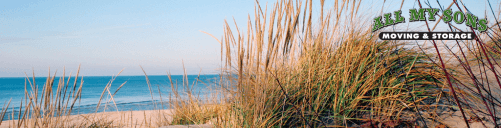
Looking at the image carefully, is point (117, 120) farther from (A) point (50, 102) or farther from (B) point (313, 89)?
(B) point (313, 89)

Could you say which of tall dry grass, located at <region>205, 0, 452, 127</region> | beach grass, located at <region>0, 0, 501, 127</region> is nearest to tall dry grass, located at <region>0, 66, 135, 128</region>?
beach grass, located at <region>0, 0, 501, 127</region>

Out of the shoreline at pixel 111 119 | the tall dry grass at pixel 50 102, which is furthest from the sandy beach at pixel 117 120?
the tall dry grass at pixel 50 102

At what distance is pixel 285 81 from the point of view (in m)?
1.95

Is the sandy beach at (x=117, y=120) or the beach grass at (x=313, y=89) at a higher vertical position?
the beach grass at (x=313, y=89)

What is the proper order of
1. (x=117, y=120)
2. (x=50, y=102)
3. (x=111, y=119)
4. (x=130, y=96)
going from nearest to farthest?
(x=50, y=102), (x=117, y=120), (x=111, y=119), (x=130, y=96)

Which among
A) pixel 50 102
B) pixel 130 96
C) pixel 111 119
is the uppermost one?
pixel 50 102

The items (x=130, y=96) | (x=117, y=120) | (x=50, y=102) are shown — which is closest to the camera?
(x=50, y=102)

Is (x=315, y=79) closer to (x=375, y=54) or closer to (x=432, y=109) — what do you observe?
(x=375, y=54)

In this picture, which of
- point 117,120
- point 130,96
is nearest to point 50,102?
point 117,120

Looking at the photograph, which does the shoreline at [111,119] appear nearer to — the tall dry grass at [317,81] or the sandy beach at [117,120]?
the sandy beach at [117,120]

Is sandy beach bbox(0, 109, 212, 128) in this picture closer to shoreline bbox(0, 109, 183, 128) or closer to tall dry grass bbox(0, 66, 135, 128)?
shoreline bbox(0, 109, 183, 128)

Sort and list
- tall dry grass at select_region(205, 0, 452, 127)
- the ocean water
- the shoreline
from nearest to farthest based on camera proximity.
Result: tall dry grass at select_region(205, 0, 452, 127) < the shoreline < the ocean water

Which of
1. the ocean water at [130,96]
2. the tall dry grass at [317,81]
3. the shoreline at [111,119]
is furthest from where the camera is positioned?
the ocean water at [130,96]

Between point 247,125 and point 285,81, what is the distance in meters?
0.46
